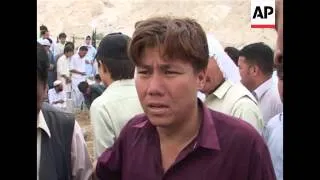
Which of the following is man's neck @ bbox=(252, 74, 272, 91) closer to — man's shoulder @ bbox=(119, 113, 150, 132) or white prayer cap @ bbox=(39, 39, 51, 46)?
man's shoulder @ bbox=(119, 113, 150, 132)

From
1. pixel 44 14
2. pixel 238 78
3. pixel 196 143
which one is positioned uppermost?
pixel 44 14

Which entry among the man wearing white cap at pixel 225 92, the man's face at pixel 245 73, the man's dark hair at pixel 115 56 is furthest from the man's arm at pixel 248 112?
the man's dark hair at pixel 115 56

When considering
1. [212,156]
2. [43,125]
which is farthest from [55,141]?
[212,156]

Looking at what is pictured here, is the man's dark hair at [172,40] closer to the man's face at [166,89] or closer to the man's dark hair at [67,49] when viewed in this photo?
the man's face at [166,89]

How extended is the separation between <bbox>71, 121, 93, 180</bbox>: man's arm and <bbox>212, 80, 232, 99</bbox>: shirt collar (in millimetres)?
481

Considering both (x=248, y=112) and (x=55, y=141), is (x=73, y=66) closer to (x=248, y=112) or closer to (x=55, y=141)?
(x=55, y=141)

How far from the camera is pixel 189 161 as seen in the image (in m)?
1.21

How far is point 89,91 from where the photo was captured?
1.48 meters

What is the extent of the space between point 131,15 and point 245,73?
469 mm
